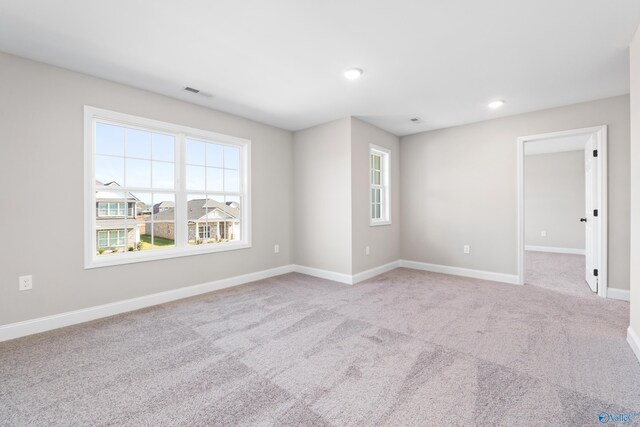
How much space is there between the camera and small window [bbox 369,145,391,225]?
504 centimetres

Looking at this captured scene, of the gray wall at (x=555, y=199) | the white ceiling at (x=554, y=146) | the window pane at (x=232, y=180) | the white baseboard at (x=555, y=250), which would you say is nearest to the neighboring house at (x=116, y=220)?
the window pane at (x=232, y=180)

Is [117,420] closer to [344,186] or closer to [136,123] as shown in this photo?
[136,123]

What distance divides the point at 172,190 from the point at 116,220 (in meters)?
0.67

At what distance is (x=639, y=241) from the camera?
82.9 inches

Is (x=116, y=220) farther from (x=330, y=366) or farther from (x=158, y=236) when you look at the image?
(x=330, y=366)

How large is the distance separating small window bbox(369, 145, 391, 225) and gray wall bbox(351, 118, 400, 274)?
0.32ft

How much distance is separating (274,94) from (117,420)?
10.4ft

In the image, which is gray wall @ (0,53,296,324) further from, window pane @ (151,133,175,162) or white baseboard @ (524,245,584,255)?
white baseboard @ (524,245,584,255)

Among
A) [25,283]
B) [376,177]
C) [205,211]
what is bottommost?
[25,283]

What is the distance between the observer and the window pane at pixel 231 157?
416cm

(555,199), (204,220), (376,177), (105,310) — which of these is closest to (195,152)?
(204,220)

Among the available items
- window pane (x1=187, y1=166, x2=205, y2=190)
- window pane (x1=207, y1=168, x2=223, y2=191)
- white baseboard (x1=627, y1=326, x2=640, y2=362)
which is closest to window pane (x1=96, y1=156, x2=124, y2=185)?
window pane (x1=187, y1=166, x2=205, y2=190)

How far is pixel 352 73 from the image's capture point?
2.83 m

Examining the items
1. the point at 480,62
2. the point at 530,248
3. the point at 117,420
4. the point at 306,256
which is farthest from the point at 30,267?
the point at 530,248
